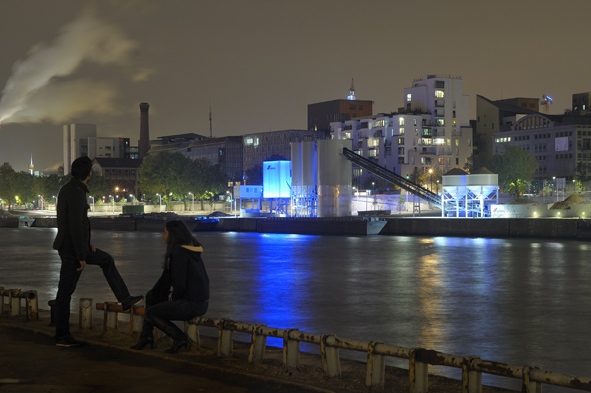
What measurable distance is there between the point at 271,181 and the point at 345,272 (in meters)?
69.5

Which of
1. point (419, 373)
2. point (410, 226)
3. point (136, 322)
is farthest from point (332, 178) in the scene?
point (419, 373)

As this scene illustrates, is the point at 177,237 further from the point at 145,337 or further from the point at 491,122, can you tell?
the point at 491,122

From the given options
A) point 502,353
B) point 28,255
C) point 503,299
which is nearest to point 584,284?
point 503,299

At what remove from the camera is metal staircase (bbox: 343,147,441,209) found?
94438mm

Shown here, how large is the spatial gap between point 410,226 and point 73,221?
73659 millimetres

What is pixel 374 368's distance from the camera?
9.85 metres

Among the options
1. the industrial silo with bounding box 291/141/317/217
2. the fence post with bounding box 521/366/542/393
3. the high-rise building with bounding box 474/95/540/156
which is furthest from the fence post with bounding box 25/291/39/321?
the high-rise building with bounding box 474/95/540/156

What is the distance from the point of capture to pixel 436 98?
172250mm

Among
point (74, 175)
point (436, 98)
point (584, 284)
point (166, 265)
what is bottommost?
point (584, 284)

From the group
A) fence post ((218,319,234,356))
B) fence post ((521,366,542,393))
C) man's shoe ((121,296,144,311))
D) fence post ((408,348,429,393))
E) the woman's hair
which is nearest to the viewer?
fence post ((521,366,542,393))

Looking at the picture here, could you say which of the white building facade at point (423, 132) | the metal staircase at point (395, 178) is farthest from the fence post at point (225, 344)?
the white building facade at point (423, 132)

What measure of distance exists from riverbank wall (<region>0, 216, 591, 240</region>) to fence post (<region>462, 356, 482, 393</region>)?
65.7 metres

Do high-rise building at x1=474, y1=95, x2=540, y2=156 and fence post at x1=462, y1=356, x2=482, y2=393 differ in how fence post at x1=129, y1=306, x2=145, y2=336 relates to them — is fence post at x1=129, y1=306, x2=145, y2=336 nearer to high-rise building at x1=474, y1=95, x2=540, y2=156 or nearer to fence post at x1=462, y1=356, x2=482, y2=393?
fence post at x1=462, y1=356, x2=482, y2=393

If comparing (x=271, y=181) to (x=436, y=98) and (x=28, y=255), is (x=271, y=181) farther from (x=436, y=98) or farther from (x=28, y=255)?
(x=436, y=98)
